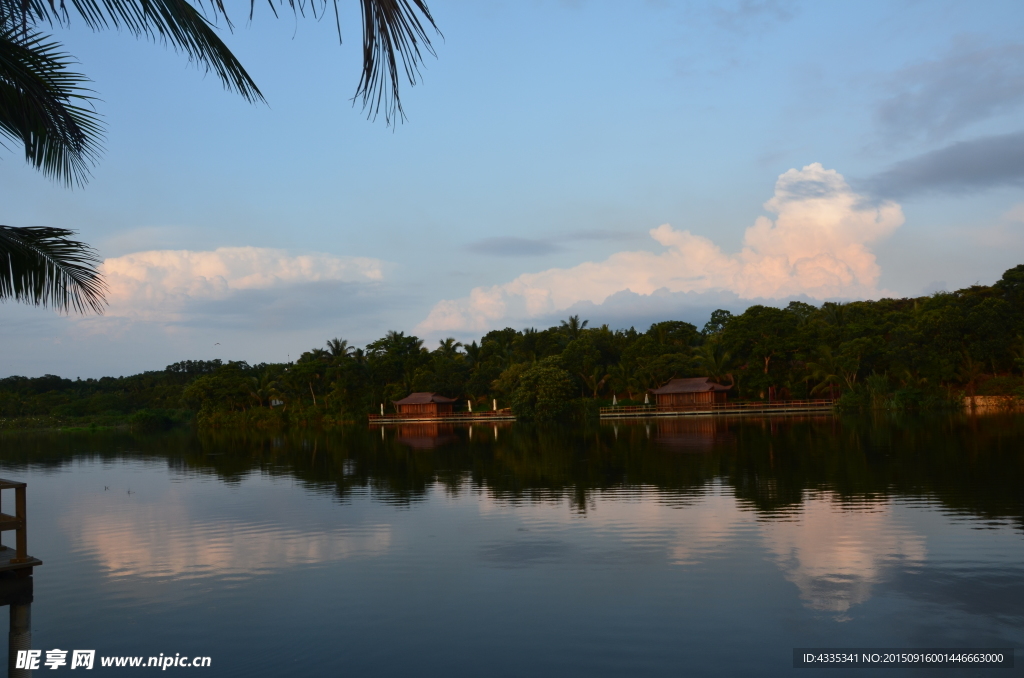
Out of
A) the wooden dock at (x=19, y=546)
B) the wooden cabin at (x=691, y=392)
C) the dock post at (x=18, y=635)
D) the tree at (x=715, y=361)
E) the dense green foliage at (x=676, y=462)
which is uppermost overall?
the tree at (x=715, y=361)

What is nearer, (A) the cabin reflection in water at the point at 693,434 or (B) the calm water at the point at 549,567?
(B) the calm water at the point at 549,567

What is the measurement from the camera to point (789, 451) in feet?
79.6

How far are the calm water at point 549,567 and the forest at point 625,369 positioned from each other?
85.9 feet

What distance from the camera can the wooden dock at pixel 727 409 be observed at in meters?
49.6

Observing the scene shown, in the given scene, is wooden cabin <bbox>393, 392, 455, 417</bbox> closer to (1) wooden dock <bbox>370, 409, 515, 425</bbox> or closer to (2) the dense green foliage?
(1) wooden dock <bbox>370, 409, 515, 425</bbox>

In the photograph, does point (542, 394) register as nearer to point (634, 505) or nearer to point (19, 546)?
point (634, 505)

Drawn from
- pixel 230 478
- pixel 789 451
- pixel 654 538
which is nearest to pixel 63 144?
pixel 654 538

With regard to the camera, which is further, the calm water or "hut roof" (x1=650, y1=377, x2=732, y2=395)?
"hut roof" (x1=650, y1=377, x2=732, y2=395)

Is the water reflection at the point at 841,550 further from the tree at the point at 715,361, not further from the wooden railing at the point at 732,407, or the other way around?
the tree at the point at 715,361

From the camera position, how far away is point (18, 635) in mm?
6148

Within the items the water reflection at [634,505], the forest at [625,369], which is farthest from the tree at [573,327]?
the water reflection at [634,505]

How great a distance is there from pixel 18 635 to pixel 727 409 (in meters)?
49.9

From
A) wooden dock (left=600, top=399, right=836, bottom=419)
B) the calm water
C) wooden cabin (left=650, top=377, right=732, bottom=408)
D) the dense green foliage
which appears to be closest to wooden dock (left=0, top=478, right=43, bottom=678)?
the calm water

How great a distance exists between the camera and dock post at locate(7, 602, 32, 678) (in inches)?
239
